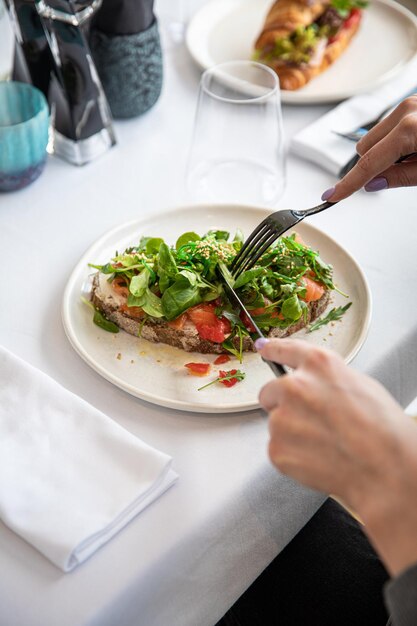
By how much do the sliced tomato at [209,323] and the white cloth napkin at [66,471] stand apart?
0.65 feet

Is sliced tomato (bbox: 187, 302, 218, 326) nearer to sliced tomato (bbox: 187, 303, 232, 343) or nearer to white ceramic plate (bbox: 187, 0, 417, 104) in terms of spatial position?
sliced tomato (bbox: 187, 303, 232, 343)

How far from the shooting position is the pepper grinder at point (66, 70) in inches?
54.2

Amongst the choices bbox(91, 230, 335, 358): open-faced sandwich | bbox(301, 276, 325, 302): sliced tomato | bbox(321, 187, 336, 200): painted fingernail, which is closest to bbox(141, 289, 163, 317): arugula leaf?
bbox(91, 230, 335, 358): open-faced sandwich

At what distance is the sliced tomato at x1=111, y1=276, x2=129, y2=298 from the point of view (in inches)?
44.3

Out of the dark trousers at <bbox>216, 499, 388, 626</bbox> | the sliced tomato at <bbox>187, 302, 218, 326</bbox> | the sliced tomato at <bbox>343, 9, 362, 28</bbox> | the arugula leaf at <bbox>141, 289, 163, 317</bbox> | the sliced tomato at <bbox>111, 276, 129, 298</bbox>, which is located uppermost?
the sliced tomato at <bbox>343, 9, 362, 28</bbox>

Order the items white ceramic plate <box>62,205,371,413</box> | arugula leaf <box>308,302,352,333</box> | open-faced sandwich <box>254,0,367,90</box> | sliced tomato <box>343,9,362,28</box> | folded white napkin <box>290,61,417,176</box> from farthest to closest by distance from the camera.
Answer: sliced tomato <box>343,9,362,28</box> < open-faced sandwich <box>254,0,367,90</box> < folded white napkin <box>290,61,417,176</box> < arugula leaf <box>308,302,352,333</box> < white ceramic plate <box>62,205,371,413</box>

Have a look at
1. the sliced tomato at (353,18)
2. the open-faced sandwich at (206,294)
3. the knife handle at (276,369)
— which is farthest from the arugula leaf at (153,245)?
the sliced tomato at (353,18)

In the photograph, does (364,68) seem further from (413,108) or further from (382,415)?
(382,415)

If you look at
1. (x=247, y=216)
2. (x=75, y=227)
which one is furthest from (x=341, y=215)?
(x=75, y=227)

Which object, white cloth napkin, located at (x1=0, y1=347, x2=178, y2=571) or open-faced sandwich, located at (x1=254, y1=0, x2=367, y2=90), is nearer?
white cloth napkin, located at (x1=0, y1=347, x2=178, y2=571)

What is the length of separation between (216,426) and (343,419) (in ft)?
0.99

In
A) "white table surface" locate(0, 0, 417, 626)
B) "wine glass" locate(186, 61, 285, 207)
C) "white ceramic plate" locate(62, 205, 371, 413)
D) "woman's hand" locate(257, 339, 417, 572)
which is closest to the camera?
"woman's hand" locate(257, 339, 417, 572)

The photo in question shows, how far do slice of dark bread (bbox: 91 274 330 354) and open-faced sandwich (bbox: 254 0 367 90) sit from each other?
0.79m

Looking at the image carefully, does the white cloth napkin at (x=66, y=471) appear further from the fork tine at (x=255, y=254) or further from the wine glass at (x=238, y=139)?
the wine glass at (x=238, y=139)
